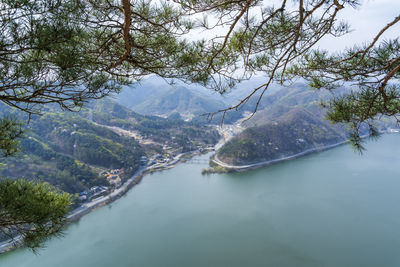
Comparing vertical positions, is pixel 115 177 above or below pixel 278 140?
below

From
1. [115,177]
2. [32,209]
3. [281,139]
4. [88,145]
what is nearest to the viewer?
[32,209]

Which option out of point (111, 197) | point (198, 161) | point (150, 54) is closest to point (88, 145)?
point (111, 197)

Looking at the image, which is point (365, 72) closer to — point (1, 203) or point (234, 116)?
point (1, 203)

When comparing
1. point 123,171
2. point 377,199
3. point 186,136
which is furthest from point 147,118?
point 377,199

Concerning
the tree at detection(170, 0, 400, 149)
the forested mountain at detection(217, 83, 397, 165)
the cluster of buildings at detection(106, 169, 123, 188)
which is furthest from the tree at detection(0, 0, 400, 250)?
the forested mountain at detection(217, 83, 397, 165)

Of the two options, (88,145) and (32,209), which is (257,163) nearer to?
(88,145)

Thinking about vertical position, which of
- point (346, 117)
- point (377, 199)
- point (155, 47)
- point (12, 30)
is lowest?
point (377, 199)

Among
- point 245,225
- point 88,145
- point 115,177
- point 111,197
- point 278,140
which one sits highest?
point 88,145

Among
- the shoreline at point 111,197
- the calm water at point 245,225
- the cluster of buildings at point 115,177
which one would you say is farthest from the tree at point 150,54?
the cluster of buildings at point 115,177

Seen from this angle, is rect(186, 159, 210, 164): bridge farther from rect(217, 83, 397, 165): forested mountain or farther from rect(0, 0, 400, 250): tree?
rect(0, 0, 400, 250): tree
